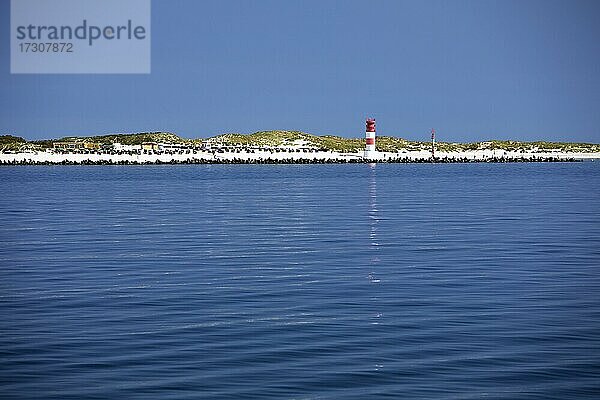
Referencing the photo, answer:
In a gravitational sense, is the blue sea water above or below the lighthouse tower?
below

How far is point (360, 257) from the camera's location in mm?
27641

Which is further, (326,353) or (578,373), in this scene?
(326,353)

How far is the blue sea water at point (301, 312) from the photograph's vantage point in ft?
44.7

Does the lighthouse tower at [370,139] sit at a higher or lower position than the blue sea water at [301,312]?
higher

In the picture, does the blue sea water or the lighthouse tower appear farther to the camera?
the lighthouse tower

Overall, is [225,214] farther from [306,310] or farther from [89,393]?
[89,393]

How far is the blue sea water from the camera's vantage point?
13.6 metres

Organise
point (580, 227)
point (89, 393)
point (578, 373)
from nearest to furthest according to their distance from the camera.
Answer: point (89, 393) → point (578, 373) → point (580, 227)

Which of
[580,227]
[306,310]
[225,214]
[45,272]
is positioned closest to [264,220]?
[225,214]

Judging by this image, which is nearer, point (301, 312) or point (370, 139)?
point (301, 312)

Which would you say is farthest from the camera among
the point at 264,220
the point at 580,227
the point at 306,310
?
the point at 264,220

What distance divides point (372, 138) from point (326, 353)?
169051 millimetres

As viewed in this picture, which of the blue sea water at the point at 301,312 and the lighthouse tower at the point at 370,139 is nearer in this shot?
the blue sea water at the point at 301,312

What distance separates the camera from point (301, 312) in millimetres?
18641
